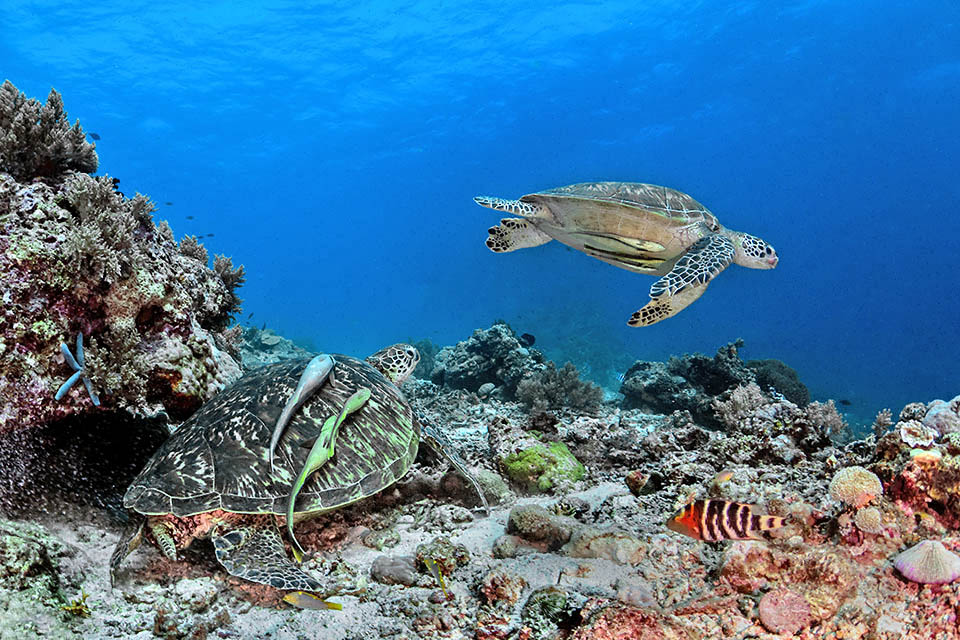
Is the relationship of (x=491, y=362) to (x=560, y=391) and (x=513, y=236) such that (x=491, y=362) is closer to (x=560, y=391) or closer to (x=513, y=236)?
(x=560, y=391)

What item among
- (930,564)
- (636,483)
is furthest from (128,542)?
(930,564)

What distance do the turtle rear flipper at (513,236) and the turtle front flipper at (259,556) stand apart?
4.43 meters

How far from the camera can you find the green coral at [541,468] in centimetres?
414

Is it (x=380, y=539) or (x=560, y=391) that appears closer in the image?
(x=380, y=539)

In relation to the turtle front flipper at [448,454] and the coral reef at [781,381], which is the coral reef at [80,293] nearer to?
the turtle front flipper at [448,454]

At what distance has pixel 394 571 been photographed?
2.66 m

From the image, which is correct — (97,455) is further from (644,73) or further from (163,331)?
(644,73)

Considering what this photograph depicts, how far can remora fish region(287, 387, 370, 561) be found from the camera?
8.68ft

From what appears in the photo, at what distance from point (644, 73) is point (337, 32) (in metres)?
32.8

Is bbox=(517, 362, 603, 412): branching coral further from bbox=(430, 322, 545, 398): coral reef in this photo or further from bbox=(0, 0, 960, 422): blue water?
bbox=(0, 0, 960, 422): blue water

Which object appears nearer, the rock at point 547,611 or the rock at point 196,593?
the rock at point 547,611

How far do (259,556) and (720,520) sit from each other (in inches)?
94.8

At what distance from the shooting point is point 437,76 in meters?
50.2

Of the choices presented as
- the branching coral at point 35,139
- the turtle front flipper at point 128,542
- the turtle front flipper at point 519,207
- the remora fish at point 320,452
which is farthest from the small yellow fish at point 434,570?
the branching coral at point 35,139
